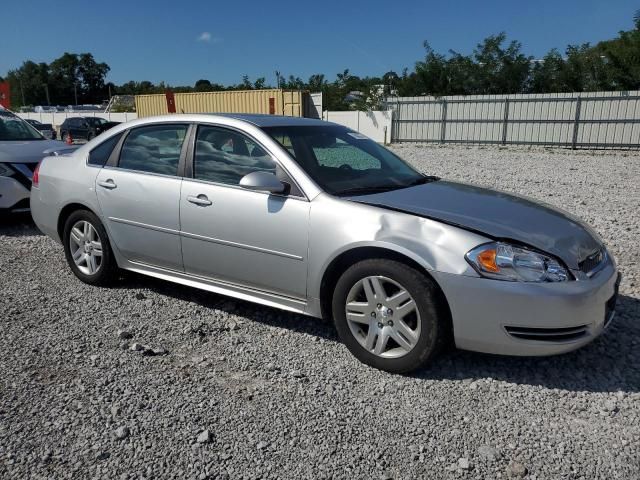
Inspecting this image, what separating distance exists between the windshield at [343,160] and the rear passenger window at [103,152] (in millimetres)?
1558

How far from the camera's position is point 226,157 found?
13.0ft

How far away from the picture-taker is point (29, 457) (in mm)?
2506

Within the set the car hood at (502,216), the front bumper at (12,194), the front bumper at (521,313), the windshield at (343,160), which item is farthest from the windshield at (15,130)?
the front bumper at (521,313)

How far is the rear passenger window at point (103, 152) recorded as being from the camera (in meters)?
4.63

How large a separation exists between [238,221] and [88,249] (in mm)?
1878

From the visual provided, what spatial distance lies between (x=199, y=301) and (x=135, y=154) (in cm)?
134

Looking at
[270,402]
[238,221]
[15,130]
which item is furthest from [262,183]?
[15,130]

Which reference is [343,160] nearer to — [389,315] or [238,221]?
[238,221]

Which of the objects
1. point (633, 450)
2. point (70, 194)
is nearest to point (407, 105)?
point (70, 194)

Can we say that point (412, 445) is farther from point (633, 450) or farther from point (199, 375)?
point (199, 375)

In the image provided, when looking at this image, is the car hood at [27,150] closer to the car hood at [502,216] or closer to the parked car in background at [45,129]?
the parked car in background at [45,129]

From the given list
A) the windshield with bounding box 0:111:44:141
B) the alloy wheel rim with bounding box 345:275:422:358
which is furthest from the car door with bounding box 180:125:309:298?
the windshield with bounding box 0:111:44:141

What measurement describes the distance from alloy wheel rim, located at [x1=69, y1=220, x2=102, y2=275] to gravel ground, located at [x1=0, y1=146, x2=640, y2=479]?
1.19ft

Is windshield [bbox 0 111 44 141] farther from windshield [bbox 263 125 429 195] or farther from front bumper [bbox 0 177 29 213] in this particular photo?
windshield [bbox 263 125 429 195]
